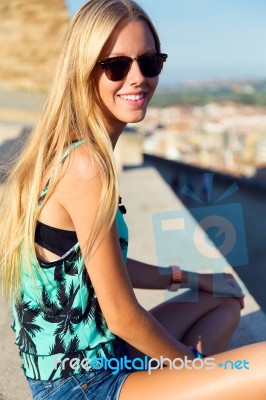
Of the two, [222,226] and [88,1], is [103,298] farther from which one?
[222,226]

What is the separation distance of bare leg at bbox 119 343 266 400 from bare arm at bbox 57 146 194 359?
0.38 feet

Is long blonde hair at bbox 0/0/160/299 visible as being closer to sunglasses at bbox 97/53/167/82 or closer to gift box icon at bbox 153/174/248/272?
sunglasses at bbox 97/53/167/82

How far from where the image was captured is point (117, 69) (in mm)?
1335

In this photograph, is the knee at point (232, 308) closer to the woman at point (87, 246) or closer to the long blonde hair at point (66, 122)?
the woman at point (87, 246)

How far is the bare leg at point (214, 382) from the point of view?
116 centimetres

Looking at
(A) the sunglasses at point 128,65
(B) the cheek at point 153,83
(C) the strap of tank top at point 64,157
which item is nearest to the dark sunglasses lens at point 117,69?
(A) the sunglasses at point 128,65

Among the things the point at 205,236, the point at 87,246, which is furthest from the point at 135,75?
the point at 205,236

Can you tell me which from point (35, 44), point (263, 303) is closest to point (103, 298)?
point (263, 303)

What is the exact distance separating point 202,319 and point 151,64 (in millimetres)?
855

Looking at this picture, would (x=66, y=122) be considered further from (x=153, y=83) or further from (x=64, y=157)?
(x=153, y=83)

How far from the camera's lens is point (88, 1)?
133cm

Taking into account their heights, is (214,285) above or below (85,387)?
above

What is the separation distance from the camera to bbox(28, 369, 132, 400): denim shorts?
1.26 m

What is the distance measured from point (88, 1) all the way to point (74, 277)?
0.69 metres
